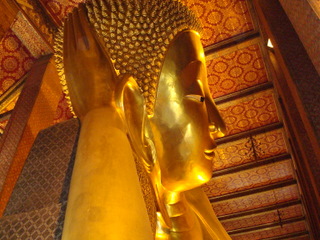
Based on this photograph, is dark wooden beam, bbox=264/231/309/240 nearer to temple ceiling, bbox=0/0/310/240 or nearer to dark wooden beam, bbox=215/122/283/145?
temple ceiling, bbox=0/0/310/240

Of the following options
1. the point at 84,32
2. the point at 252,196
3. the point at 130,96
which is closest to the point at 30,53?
the point at 84,32

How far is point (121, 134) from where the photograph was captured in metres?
1.11

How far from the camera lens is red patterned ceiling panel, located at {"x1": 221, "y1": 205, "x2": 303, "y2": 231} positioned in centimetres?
777

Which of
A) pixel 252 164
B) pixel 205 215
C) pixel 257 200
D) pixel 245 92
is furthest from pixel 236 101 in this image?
pixel 205 215

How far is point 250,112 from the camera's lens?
5500 millimetres

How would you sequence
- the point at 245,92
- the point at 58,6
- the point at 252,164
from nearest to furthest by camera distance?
the point at 58,6 → the point at 245,92 → the point at 252,164

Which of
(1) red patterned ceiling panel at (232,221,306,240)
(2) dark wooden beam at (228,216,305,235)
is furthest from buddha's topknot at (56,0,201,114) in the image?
(1) red patterned ceiling panel at (232,221,306,240)

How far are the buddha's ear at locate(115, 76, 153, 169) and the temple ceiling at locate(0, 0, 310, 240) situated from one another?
2.18m

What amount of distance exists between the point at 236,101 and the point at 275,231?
4977 mm

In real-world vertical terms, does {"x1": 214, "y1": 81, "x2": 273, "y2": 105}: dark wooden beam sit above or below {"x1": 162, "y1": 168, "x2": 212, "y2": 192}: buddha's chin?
below

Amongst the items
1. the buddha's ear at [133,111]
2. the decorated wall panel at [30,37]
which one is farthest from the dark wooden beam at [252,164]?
the buddha's ear at [133,111]

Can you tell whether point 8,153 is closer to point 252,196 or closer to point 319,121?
point 319,121

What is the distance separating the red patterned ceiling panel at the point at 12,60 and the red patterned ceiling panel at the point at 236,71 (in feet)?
8.16

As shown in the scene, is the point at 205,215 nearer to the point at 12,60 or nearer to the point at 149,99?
the point at 149,99
